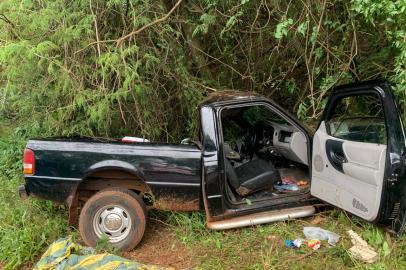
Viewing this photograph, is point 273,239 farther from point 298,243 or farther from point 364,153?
point 364,153

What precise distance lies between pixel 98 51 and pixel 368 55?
10.9 feet

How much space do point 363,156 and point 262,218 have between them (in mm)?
1269

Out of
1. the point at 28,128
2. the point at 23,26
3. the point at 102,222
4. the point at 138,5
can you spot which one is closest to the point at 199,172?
the point at 102,222

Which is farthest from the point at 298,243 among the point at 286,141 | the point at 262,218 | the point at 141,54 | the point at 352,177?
the point at 141,54

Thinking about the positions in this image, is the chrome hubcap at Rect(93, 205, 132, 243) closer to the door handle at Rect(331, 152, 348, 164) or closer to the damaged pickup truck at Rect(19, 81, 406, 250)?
the damaged pickup truck at Rect(19, 81, 406, 250)

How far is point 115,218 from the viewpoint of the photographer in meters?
4.46

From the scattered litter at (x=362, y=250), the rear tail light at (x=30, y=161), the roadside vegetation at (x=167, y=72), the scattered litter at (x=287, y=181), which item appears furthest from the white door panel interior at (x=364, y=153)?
the rear tail light at (x=30, y=161)

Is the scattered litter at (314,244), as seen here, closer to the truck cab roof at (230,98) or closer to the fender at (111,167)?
the truck cab roof at (230,98)

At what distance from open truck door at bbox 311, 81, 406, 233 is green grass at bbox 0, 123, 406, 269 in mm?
293

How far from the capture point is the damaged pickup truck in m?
4.20

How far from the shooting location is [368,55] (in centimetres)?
543

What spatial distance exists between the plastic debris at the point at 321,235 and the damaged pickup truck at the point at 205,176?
28cm

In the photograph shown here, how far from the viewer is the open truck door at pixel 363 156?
3.73 m

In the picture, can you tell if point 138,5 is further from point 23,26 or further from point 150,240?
point 150,240
